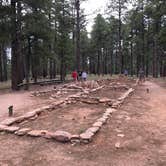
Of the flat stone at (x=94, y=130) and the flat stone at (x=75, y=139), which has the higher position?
the flat stone at (x=94, y=130)

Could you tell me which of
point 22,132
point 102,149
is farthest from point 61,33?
point 102,149

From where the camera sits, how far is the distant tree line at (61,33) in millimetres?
21922

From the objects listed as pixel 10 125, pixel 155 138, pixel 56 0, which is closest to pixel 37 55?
pixel 56 0

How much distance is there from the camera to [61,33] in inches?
1357

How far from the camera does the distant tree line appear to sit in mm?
21922

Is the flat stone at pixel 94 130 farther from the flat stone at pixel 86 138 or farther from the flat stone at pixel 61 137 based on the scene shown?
the flat stone at pixel 61 137

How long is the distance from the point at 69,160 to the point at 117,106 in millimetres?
6639

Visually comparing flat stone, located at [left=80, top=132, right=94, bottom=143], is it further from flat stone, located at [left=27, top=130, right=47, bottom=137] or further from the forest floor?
flat stone, located at [left=27, top=130, right=47, bottom=137]

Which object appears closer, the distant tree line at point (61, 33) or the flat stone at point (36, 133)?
the flat stone at point (36, 133)

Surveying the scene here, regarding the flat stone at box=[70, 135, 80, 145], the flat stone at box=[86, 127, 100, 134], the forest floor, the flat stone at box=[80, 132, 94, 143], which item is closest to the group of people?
the forest floor

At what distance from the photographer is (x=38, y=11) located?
22453 mm

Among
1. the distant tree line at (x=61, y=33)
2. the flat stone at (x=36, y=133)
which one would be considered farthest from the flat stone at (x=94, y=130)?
the distant tree line at (x=61, y=33)

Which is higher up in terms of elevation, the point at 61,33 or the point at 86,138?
the point at 61,33

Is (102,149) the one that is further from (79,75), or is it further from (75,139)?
(79,75)
